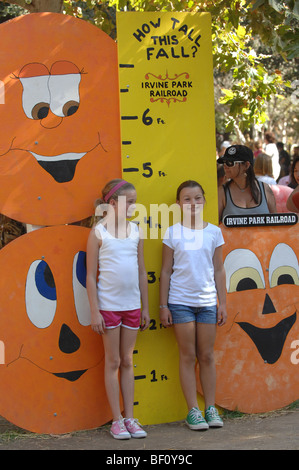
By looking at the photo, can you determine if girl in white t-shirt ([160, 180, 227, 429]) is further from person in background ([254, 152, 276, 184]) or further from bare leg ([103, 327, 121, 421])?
person in background ([254, 152, 276, 184])

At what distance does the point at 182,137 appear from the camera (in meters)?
4.77

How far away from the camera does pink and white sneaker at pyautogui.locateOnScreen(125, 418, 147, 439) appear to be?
4258 millimetres

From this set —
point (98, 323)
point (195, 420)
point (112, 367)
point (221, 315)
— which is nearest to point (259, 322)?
point (221, 315)

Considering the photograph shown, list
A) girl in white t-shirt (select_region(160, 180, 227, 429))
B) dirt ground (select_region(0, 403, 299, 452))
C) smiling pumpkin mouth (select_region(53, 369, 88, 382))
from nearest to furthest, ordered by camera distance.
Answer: dirt ground (select_region(0, 403, 299, 452)), smiling pumpkin mouth (select_region(53, 369, 88, 382)), girl in white t-shirt (select_region(160, 180, 227, 429))

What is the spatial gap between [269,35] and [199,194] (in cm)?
196

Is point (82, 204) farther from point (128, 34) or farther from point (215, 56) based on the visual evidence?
point (215, 56)

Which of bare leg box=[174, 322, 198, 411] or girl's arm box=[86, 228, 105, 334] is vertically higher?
girl's arm box=[86, 228, 105, 334]

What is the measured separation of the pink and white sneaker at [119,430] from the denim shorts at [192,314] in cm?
79

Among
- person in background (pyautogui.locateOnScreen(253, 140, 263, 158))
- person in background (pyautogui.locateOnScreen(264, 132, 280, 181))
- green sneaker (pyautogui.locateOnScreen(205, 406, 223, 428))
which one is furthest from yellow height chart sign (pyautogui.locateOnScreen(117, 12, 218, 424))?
person in background (pyautogui.locateOnScreen(253, 140, 263, 158))

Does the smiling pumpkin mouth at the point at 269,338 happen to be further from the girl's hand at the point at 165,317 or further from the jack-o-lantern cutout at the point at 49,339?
the jack-o-lantern cutout at the point at 49,339

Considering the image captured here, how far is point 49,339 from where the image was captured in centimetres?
440

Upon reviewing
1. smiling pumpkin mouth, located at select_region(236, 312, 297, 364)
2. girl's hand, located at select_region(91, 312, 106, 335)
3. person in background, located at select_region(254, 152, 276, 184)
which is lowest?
smiling pumpkin mouth, located at select_region(236, 312, 297, 364)

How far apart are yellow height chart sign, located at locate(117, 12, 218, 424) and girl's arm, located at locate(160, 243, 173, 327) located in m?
0.12

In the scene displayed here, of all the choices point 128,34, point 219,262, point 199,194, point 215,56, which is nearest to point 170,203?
point 199,194
